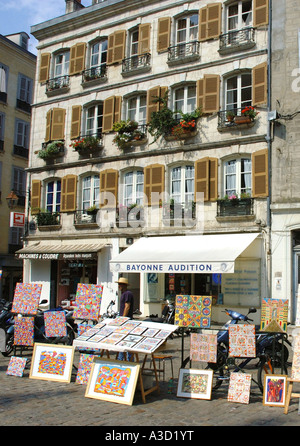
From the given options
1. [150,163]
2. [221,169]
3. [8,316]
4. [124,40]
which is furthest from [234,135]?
[8,316]

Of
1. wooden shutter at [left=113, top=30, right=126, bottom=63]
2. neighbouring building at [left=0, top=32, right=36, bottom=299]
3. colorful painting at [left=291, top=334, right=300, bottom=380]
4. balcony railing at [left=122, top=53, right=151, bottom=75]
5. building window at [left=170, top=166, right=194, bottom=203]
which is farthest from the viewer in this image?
neighbouring building at [left=0, top=32, right=36, bottom=299]

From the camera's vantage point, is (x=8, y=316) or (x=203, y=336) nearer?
(x=203, y=336)

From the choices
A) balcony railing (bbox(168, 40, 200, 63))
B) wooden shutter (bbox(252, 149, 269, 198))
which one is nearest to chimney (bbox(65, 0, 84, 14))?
balcony railing (bbox(168, 40, 200, 63))

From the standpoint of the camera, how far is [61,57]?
2214 centimetres

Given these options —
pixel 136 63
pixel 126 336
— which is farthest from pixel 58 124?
pixel 126 336

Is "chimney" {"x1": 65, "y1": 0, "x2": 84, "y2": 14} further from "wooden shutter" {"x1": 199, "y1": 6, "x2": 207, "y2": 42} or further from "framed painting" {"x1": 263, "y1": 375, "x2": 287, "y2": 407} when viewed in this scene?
"framed painting" {"x1": 263, "y1": 375, "x2": 287, "y2": 407}

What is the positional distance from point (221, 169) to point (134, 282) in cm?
568

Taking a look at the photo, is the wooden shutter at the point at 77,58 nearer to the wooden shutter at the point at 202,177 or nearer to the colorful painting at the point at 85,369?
the wooden shutter at the point at 202,177

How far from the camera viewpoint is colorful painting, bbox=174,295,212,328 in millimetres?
7832

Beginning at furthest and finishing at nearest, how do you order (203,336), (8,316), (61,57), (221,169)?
(61,57), (221,169), (8,316), (203,336)

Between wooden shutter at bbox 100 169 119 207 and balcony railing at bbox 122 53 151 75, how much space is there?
4019 millimetres

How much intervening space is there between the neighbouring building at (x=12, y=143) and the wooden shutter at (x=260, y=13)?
1619 cm

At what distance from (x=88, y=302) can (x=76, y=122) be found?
12698 mm

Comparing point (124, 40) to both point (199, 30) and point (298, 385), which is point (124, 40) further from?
point (298, 385)
